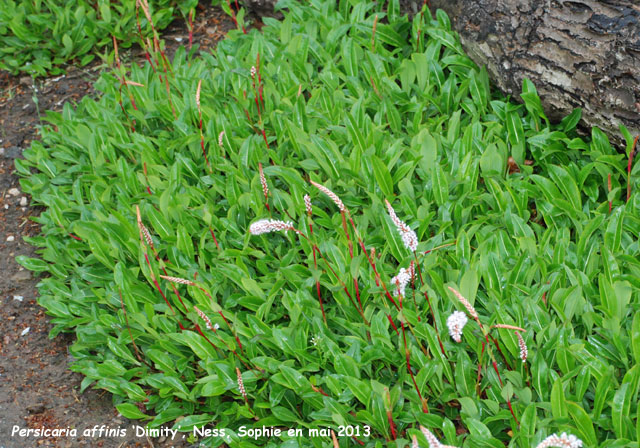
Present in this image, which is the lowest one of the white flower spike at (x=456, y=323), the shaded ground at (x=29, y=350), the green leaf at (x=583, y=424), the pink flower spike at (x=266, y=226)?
the shaded ground at (x=29, y=350)

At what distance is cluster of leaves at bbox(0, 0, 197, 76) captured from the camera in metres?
5.68

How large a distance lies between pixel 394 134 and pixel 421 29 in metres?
0.91

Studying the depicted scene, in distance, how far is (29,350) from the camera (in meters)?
3.74

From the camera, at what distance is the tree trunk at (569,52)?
3.45m

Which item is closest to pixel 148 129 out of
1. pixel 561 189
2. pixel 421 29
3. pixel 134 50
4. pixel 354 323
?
pixel 134 50

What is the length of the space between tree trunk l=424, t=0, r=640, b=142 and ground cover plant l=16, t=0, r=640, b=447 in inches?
5.0

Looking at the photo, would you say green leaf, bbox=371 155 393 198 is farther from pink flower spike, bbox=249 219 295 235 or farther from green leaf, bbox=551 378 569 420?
green leaf, bbox=551 378 569 420

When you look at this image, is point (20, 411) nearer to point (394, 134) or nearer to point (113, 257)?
point (113, 257)

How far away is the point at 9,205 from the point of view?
468 centimetres

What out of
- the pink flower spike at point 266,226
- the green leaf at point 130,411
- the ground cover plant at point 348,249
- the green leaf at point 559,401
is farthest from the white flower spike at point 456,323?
the green leaf at point 130,411

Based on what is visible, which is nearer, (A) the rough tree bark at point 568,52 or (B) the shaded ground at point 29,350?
(B) the shaded ground at point 29,350

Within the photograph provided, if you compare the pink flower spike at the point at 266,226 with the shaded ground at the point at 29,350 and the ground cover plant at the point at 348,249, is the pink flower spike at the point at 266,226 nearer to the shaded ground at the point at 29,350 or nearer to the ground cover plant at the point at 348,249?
the ground cover plant at the point at 348,249

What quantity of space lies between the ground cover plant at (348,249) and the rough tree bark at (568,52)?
5.1 inches

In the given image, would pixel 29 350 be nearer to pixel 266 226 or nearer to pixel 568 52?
pixel 266 226
